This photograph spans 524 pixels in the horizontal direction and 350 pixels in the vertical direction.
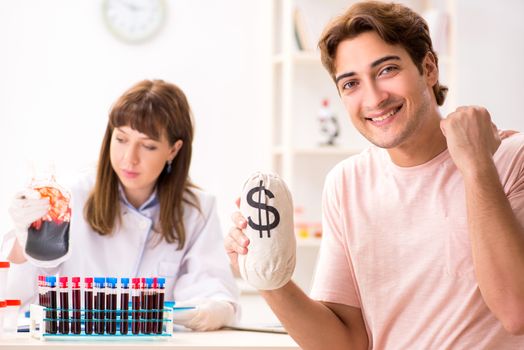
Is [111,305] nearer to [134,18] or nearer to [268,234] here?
[268,234]

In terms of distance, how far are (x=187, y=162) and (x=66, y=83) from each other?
1.64 meters

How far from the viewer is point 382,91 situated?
1761 mm

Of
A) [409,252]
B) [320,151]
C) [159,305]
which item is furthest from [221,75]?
[409,252]

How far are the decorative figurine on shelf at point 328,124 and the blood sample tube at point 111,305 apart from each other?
2436 mm

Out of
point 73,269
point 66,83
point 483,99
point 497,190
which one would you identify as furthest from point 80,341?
point 483,99

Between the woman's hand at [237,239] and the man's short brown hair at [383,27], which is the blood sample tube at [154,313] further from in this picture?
the man's short brown hair at [383,27]

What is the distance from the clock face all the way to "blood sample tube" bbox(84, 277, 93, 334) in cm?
244

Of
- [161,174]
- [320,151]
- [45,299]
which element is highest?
[320,151]

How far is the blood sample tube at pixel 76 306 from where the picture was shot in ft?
6.46

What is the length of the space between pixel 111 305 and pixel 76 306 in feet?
0.27

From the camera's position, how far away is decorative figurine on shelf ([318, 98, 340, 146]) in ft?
14.0

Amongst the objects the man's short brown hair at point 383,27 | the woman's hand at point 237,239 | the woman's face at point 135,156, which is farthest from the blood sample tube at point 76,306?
the man's short brown hair at point 383,27

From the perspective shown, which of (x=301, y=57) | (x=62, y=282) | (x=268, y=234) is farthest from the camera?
(x=301, y=57)

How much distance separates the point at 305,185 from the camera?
4.38m
